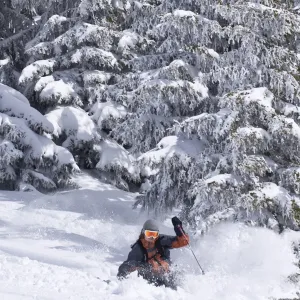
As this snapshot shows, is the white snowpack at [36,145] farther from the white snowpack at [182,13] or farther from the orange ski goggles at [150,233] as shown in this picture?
the orange ski goggles at [150,233]

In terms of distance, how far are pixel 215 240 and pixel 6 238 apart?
4.59 m

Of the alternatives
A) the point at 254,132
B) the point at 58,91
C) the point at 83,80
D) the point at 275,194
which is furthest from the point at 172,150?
the point at 83,80

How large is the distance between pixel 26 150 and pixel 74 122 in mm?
1825

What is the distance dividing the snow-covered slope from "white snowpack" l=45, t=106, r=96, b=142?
1.46 meters

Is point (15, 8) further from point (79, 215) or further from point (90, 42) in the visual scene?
point (79, 215)

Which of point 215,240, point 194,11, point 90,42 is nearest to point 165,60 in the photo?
point 194,11

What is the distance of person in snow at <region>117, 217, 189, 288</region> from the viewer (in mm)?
8469

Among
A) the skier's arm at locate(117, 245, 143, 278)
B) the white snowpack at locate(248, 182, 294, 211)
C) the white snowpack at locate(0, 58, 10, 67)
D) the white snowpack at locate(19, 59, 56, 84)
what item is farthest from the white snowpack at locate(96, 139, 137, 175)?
the skier's arm at locate(117, 245, 143, 278)

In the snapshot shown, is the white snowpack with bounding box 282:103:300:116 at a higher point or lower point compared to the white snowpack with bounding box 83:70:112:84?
higher

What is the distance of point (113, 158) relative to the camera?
16.5 meters

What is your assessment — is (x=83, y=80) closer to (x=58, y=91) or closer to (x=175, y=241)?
(x=58, y=91)

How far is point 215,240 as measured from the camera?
10898 millimetres

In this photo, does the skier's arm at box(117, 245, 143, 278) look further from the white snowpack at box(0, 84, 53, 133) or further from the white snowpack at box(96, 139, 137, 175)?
the white snowpack at box(0, 84, 53, 133)

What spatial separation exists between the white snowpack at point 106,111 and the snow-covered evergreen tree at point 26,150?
156 cm
